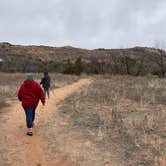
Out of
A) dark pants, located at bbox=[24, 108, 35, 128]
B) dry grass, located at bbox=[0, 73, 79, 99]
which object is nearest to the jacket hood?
dark pants, located at bbox=[24, 108, 35, 128]

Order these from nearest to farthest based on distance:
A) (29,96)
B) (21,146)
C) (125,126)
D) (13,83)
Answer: (21,146) → (29,96) → (125,126) → (13,83)

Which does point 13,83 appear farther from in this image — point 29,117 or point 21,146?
point 21,146

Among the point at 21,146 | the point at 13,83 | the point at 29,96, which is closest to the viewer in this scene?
the point at 21,146

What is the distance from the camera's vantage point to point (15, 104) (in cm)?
1633

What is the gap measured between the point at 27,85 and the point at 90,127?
8.52ft

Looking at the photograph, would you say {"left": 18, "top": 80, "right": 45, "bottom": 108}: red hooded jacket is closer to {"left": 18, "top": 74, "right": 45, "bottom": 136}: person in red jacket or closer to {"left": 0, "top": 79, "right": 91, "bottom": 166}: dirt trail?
{"left": 18, "top": 74, "right": 45, "bottom": 136}: person in red jacket

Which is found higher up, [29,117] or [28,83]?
[28,83]

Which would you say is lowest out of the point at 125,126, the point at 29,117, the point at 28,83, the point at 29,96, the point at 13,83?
the point at 125,126

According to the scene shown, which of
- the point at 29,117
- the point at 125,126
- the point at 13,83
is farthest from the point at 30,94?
the point at 13,83

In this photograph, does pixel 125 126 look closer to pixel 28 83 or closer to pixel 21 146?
pixel 28 83

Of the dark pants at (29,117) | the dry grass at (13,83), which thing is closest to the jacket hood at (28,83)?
the dark pants at (29,117)

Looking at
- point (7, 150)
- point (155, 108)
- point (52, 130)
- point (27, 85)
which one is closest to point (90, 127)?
point (52, 130)

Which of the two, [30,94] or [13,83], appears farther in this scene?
[13,83]

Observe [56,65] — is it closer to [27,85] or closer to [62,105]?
[62,105]
